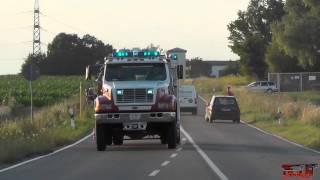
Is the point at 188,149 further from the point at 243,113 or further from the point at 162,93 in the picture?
the point at 243,113

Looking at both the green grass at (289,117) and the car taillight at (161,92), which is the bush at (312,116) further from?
the car taillight at (161,92)

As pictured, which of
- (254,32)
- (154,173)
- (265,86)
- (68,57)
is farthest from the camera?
(68,57)

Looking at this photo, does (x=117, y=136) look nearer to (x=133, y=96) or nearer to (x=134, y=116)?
(x=134, y=116)

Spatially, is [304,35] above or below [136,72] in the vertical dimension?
above

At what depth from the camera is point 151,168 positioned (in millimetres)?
19828

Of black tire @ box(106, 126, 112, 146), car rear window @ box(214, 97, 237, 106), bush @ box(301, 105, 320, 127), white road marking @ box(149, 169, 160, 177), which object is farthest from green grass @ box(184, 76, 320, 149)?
white road marking @ box(149, 169, 160, 177)

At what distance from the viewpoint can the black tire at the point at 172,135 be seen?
2608cm

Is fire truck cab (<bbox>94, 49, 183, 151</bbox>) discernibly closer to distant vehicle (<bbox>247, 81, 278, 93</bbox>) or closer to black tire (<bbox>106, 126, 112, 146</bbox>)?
black tire (<bbox>106, 126, 112, 146</bbox>)

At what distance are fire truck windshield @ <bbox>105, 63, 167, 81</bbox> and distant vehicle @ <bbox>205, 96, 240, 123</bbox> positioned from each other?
20.1 m

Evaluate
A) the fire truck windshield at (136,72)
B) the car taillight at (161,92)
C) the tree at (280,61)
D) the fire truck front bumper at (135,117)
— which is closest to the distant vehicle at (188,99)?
the fire truck windshield at (136,72)

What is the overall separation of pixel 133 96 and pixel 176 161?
4349mm

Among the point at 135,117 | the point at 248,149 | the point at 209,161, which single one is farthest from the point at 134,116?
the point at 209,161

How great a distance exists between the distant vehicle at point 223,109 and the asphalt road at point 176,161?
1294cm

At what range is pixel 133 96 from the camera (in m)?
25.7
